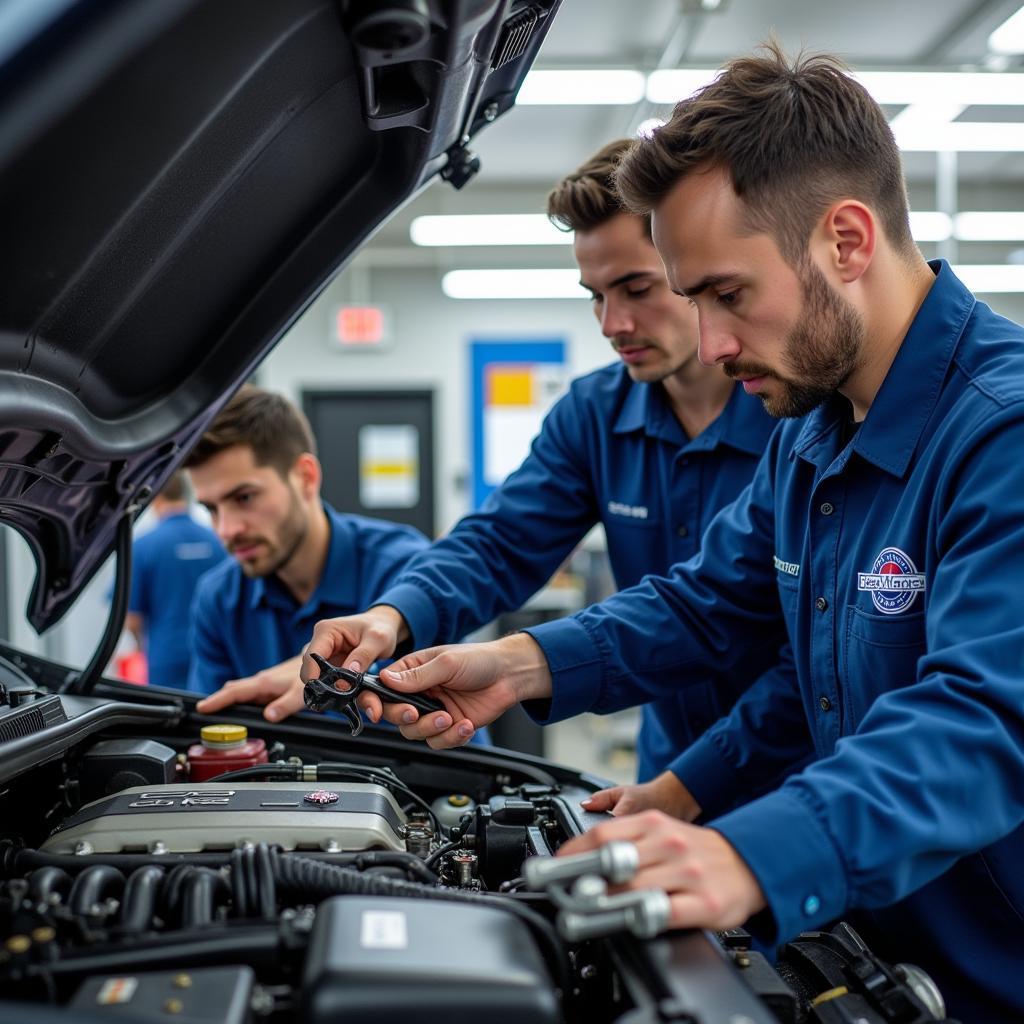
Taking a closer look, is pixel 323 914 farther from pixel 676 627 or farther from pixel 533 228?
pixel 533 228

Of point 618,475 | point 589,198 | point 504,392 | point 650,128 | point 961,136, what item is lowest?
point 618,475

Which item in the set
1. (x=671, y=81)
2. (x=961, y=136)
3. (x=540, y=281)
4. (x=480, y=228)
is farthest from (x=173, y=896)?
(x=540, y=281)

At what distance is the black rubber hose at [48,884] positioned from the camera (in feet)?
2.79

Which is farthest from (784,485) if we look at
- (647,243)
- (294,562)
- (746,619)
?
(294,562)

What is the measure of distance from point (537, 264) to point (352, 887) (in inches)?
297

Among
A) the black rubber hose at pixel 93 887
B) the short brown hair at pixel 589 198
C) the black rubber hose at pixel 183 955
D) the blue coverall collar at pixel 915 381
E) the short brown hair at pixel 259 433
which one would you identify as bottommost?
the black rubber hose at pixel 183 955

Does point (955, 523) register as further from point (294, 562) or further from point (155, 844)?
point (294, 562)

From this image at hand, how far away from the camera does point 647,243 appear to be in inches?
65.7

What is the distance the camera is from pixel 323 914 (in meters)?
0.75

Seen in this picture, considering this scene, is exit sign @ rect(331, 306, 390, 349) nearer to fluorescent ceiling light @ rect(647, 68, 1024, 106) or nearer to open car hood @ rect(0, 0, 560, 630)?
fluorescent ceiling light @ rect(647, 68, 1024, 106)

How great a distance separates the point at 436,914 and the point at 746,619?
31.0 inches

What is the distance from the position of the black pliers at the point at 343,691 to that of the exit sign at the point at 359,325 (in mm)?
6822

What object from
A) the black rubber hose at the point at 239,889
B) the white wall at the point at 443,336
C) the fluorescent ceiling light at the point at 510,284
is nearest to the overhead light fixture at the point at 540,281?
the fluorescent ceiling light at the point at 510,284

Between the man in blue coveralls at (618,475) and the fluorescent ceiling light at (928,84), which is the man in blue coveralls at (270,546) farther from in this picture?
the fluorescent ceiling light at (928,84)
